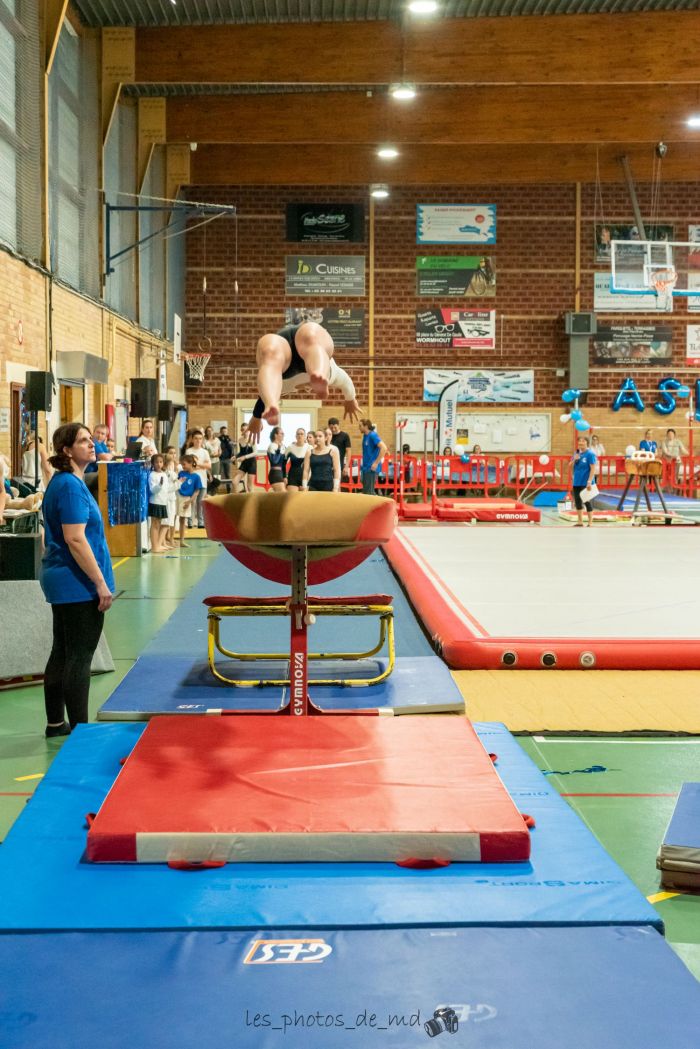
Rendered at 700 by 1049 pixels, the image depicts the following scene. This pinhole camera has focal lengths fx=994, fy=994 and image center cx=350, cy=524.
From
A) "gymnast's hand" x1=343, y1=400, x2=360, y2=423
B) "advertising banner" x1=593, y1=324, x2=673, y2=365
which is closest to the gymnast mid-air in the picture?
"gymnast's hand" x1=343, y1=400, x2=360, y2=423

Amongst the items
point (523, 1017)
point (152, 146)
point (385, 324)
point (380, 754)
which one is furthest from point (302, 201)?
point (523, 1017)

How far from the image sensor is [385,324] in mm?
22281

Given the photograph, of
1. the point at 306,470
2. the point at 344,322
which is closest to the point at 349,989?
the point at 306,470

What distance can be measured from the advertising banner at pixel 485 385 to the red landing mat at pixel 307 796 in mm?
18887

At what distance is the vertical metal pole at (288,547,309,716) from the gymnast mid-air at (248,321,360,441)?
604 mm

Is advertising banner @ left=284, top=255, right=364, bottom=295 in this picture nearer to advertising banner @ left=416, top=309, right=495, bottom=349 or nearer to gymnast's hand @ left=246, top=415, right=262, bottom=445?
advertising banner @ left=416, top=309, right=495, bottom=349

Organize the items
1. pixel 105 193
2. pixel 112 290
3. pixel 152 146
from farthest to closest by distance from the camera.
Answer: pixel 152 146
pixel 112 290
pixel 105 193

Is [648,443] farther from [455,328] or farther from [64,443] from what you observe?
[64,443]

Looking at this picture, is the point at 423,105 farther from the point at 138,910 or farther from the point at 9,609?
the point at 138,910

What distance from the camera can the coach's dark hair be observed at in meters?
4.09

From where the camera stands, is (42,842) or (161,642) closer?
(42,842)

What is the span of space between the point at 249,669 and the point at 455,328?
18137 millimetres

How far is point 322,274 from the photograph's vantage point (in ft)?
72.6

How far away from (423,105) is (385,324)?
648 centimetres
